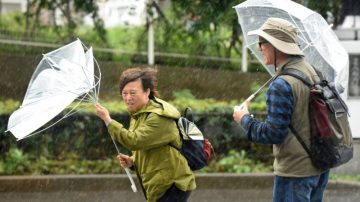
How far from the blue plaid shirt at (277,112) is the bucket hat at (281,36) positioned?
23cm

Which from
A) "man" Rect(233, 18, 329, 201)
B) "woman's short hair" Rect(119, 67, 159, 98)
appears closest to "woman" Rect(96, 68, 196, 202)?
"woman's short hair" Rect(119, 67, 159, 98)

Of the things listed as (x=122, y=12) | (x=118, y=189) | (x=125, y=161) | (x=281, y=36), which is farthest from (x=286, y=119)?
(x=122, y=12)

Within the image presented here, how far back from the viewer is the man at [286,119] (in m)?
4.57

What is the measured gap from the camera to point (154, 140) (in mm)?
4895

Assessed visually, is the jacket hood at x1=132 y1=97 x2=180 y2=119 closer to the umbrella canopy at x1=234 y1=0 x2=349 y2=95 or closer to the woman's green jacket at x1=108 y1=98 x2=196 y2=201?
the woman's green jacket at x1=108 y1=98 x2=196 y2=201

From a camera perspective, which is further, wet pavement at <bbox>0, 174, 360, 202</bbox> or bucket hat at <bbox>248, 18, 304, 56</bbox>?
wet pavement at <bbox>0, 174, 360, 202</bbox>

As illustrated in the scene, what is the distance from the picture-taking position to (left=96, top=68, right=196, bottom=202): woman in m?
4.91

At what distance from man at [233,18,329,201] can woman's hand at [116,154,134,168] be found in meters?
0.84

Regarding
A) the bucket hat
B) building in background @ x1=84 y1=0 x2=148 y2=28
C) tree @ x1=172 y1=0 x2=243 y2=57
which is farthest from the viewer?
building in background @ x1=84 y1=0 x2=148 y2=28

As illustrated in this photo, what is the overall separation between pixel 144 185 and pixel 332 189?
4899 mm

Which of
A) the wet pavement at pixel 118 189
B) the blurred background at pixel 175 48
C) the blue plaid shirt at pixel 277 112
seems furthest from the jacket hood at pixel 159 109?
the blurred background at pixel 175 48

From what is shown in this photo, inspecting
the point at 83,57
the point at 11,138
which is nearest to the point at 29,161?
the point at 11,138

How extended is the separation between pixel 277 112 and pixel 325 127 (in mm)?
307

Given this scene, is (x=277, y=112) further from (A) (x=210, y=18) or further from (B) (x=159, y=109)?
(A) (x=210, y=18)
